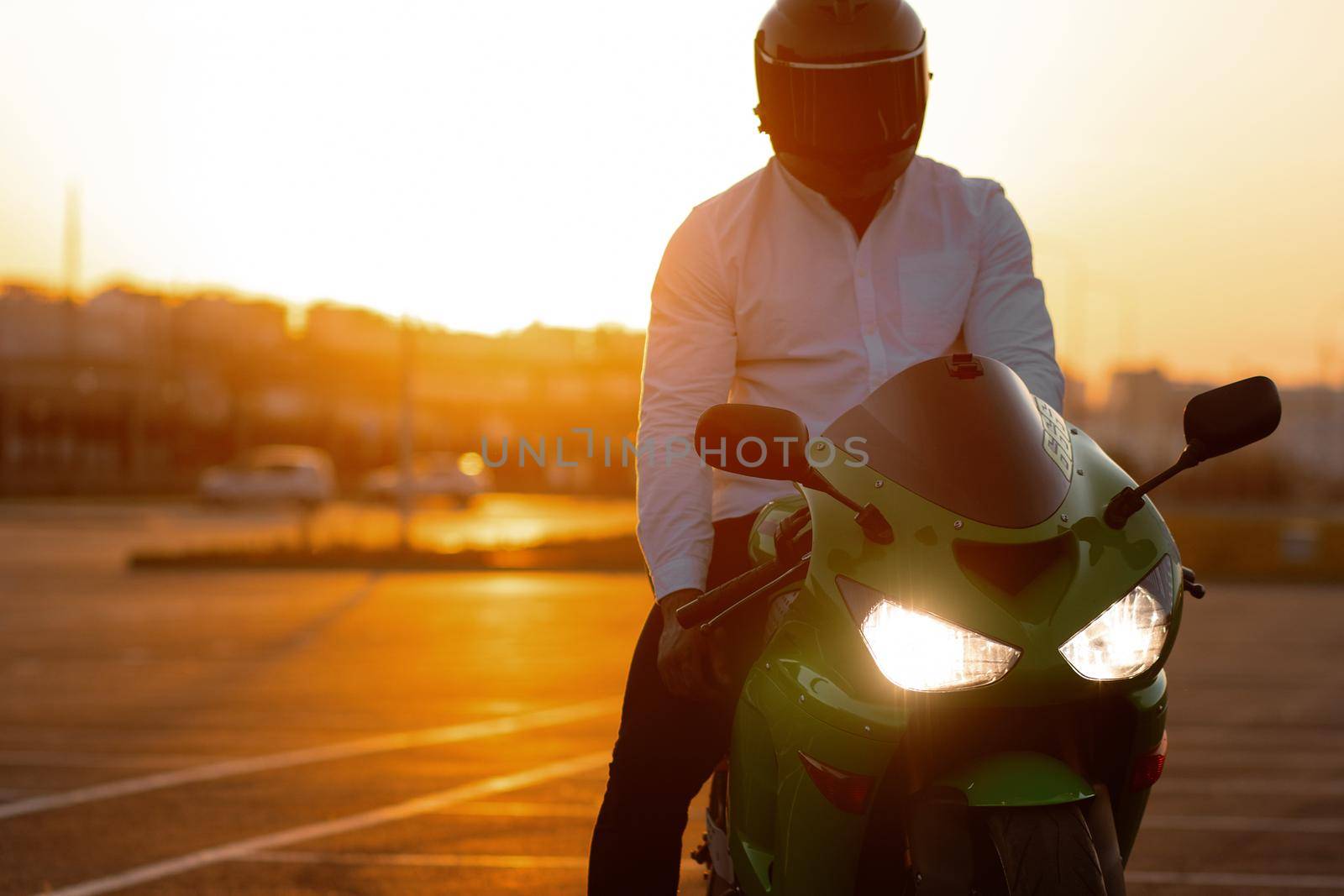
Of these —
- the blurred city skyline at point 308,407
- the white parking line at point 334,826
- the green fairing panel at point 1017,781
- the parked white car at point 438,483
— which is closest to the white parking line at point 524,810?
the white parking line at point 334,826

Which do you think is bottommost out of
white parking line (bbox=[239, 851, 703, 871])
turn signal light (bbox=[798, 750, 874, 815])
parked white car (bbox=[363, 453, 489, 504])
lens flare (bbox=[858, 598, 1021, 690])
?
parked white car (bbox=[363, 453, 489, 504])

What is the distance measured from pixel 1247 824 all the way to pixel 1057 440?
16.5ft

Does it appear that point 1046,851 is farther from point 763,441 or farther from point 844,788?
point 763,441

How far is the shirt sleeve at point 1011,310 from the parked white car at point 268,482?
4792 centimetres

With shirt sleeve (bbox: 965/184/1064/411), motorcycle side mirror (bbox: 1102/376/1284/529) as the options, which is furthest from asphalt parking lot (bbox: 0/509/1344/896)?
motorcycle side mirror (bbox: 1102/376/1284/529)

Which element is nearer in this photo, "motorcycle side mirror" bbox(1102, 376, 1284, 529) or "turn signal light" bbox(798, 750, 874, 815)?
"turn signal light" bbox(798, 750, 874, 815)

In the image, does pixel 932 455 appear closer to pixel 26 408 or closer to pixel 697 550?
pixel 697 550

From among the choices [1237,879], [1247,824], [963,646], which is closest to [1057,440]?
[963,646]

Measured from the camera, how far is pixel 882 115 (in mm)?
2996

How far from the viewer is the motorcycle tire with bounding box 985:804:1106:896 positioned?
87.3 inches

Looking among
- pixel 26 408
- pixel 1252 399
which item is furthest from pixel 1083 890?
pixel 26 408

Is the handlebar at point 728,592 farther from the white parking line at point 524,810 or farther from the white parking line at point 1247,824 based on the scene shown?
the white parking line at point 1247,824

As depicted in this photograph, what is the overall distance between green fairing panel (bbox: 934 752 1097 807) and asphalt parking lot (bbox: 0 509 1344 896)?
340 centimetres

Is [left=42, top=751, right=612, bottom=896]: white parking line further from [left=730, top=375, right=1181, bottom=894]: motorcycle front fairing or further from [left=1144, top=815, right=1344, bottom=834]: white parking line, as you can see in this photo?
[left=730, top=375, right=1181, bottom=894]: motorcycle front fairing
